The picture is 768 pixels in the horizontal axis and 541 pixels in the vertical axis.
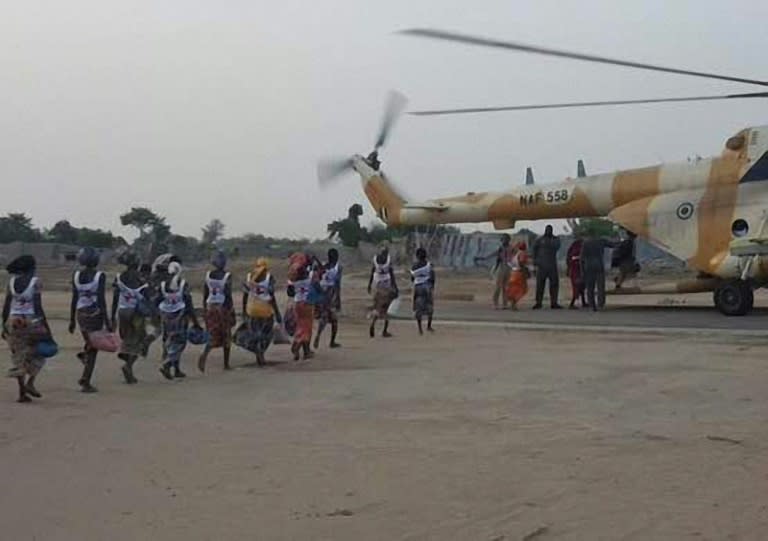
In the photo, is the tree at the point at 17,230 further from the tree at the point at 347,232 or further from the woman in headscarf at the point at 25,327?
the woman in headscarf at the point at 25,327

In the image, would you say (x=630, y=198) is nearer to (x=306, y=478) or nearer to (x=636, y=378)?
(x=636, y=378)

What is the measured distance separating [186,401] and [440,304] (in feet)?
54.9

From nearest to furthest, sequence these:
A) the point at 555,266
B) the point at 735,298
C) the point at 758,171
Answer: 1. the point at 758,171
2. the point at 735,298
3. the point at 555,266

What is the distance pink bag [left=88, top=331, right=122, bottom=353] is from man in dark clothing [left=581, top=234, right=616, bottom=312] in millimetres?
13116

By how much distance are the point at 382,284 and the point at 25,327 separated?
7857mm

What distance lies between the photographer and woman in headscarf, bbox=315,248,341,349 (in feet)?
53.1

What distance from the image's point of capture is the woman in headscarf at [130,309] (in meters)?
12.2

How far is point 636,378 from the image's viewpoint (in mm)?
11555

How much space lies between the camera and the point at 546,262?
2380 cm

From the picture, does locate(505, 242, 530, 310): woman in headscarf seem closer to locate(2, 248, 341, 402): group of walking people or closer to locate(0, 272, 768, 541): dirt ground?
locate(2, 248, 341, 402): group of walking people

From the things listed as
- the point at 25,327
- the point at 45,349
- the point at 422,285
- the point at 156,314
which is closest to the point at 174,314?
the point at 156,314

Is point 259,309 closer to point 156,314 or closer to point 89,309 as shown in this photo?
point 156,314

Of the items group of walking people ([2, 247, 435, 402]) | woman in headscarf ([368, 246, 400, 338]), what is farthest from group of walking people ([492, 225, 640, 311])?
group of walking people ([2, 247, 435, 402])

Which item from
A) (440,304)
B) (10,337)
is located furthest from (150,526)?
(440,304)
